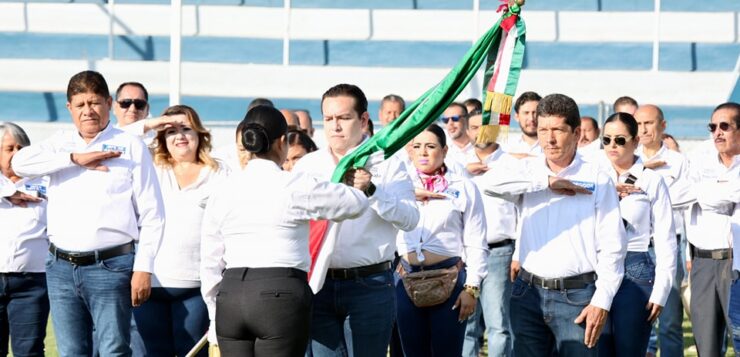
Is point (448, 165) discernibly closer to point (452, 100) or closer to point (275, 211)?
point (452, 100)

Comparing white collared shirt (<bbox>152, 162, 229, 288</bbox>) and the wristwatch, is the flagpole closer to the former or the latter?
white collared shirt (<bbox>152, 162, 229, 288</bbox>)

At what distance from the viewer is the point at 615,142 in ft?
25.9

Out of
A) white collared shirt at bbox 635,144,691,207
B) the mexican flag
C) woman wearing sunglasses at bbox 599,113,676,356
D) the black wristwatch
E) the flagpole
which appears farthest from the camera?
the flagpole

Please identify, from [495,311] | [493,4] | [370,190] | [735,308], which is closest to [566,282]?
[370,190]

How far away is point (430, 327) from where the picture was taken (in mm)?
7762

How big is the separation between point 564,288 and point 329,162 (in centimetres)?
133

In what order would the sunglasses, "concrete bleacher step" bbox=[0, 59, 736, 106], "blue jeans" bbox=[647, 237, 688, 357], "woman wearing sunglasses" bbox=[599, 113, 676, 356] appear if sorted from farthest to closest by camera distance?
"concrete bleacher step" bbox=[0, 59, 736, 106] < "blue jeans" bbox=[647, 237, 688, 357] < the sunglasses < "woman wearing sunglasses" bbox=[599, 113, 676, 356]

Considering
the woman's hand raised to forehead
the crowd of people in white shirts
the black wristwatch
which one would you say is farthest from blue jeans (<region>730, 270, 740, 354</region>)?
the woman's hand raised to forehead

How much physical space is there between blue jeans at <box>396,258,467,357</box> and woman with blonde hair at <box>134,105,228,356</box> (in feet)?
3.87

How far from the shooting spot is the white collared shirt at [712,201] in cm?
786

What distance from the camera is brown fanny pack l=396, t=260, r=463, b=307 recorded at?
24.9 ft

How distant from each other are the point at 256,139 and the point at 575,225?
1.81 metres

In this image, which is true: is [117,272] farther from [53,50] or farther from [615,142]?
[53,50]

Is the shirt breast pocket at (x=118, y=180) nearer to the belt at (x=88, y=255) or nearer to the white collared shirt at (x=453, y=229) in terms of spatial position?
the belt at (x=88, y=255)
